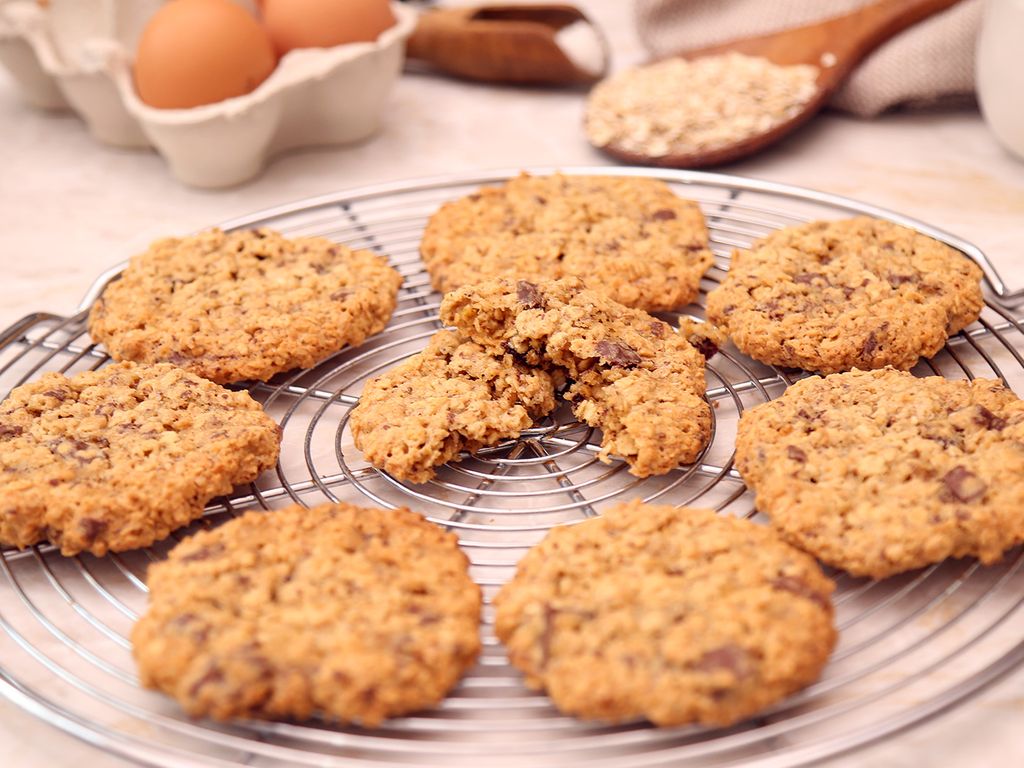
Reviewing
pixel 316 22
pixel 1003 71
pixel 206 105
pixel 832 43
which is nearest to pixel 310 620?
pixel 206 105

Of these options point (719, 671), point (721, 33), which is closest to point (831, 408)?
point (719, 671)

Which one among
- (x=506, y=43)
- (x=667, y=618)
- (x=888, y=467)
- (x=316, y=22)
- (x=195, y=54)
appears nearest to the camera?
(x=667, y=618)

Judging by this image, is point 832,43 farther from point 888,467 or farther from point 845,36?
point 888,467

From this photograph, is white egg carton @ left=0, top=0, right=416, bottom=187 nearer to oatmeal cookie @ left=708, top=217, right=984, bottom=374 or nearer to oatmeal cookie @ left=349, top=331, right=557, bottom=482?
oatmeal cookie @ left=349, top=331, right=557, bottom=482

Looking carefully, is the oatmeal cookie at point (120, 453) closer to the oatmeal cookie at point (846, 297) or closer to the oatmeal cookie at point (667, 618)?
the oatmeal cookie at point (667, 618)

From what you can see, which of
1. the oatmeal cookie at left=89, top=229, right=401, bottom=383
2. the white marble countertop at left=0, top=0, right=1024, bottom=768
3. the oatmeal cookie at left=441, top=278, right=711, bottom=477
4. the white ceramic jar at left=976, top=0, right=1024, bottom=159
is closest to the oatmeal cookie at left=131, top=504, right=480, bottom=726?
the oatmeal cookie at left=441, top=278, right=711, bottom=477

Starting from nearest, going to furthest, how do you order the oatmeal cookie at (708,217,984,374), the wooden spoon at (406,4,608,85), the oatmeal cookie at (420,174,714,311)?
the oatmeal cookie at (708,217,984,374)
the oatmeal cookie at (420,174,714,311)
the wooden spoon at (406,4,608,85)

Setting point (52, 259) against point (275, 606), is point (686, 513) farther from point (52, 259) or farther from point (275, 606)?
point (52, 259)
